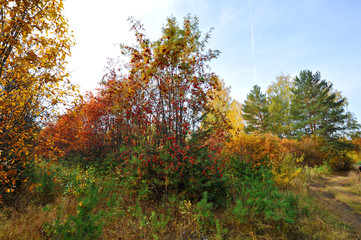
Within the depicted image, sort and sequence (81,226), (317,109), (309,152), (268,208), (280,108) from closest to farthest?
(81,226) < (268,208) < (309,152) < (317,109) < (280,108)

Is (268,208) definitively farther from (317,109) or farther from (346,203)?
(317,109)

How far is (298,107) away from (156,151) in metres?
19.5

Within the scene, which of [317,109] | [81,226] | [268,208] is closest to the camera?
[81,226]

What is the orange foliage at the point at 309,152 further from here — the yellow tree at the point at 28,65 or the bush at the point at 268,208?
the yellow tree at the point at 28,65

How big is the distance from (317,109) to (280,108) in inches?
182

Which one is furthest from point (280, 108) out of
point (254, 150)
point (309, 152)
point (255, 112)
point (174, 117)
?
point (174, 117)

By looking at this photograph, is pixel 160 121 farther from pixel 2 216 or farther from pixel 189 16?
pixel 2 216

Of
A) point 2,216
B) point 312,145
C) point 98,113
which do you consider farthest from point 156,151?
point 312,145

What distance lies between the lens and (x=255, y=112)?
22641mm

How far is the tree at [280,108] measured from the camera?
21.6 m

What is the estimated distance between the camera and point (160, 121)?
5.10 meters

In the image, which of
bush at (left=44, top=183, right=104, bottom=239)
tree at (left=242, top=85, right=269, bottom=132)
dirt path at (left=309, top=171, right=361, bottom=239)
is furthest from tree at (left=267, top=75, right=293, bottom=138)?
bush at (left=44, top=183, right=104, bottom=239)

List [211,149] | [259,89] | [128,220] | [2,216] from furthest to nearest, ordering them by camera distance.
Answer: [259,89] < [211,149] < [128,220] < [2,216]

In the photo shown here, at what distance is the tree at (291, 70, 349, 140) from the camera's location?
16.2 meters
